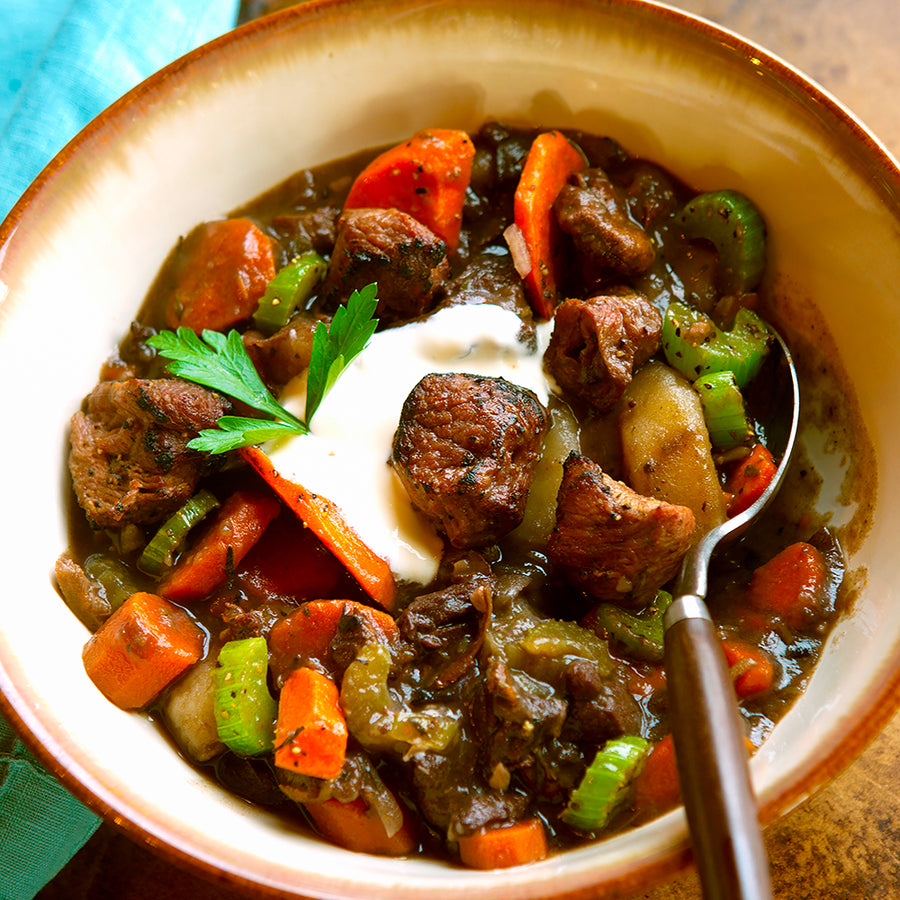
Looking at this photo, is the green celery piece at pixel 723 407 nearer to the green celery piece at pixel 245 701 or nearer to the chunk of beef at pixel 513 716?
the chunk of beef at pixel 513 716

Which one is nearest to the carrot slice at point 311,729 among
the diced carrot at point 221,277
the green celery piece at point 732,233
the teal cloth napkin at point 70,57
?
the diced carrot at point 221,277

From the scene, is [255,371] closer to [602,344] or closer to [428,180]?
[428,180]

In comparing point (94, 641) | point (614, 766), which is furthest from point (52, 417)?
point (614, 766)

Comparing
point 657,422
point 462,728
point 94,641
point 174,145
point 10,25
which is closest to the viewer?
point 462,728

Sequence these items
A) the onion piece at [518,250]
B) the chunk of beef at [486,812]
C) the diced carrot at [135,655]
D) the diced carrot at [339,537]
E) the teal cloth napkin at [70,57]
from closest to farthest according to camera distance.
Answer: the chunk of beef at [486,812] → the diced carrot at [135,655] → the diced carrot at [339,537] → the onion piece at [518,250] → the teal cloth napkin at [70,57]

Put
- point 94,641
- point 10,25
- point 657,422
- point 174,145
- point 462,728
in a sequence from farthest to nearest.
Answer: point 10,25 → point 174,145 → point 657,422 → point 94,641 → point 462,728

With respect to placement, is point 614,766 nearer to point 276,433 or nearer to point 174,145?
point 276,433

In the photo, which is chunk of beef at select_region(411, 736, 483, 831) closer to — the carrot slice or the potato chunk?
the carrot slice

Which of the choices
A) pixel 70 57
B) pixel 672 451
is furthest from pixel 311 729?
pixel 70 57
